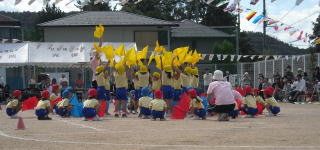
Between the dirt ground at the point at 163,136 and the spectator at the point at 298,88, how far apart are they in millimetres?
12910

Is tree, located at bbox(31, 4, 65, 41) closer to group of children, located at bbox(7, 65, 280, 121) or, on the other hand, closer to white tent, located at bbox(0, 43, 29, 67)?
white tent, located at bbox(0, 43, 29, 67)

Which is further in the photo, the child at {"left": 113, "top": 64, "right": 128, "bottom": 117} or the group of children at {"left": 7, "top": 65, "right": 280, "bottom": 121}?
the child at {"left": 113, "top": 64, "right": 128, "bottom": 117}

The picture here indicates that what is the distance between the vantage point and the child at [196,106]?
17891 mm

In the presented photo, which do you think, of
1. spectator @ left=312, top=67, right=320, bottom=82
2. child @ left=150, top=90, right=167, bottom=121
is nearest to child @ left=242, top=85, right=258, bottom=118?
child @ left=150, top=90, right=167, bottom=121

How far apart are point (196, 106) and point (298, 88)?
1223 cm

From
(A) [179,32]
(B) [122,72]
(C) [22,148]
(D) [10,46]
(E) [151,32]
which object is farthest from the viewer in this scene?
(A) [179,32]

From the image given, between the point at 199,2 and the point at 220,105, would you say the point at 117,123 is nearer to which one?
the point at 220,105

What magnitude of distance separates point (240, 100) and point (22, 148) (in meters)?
9.33

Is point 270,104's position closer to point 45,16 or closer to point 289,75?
point 289,75

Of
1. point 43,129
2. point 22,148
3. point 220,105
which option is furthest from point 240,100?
point 22,148

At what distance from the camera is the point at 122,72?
772 inches

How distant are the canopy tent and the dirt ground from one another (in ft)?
48.5

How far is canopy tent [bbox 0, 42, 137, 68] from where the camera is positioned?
31.0 metres

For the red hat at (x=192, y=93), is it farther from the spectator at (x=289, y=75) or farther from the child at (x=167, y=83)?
the spectator at (x=289, y=75)
